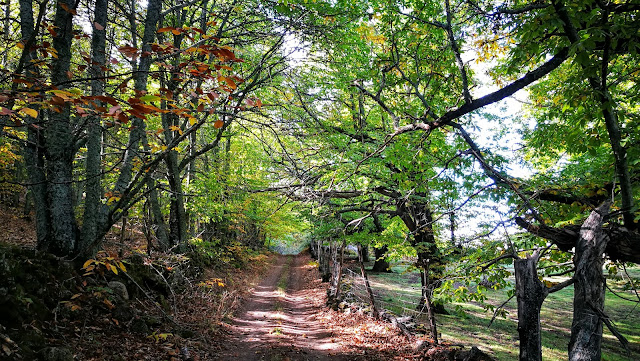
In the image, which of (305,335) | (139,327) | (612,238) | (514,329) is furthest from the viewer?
(514,329)

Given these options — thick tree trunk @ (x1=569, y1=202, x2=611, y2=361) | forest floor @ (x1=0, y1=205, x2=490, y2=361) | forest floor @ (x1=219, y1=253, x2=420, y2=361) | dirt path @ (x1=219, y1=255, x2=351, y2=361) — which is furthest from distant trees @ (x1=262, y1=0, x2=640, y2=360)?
dirt path @ (x1=219, y1=255, x2=351, y2=361)

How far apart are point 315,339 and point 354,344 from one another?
123 centimetres

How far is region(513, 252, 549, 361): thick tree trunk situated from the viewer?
420 cm

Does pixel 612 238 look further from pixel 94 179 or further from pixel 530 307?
pixel 94 179

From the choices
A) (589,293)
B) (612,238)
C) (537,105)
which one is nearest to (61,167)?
(589,293)

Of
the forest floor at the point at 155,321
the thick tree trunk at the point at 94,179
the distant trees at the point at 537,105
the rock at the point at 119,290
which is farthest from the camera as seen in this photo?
the rock at the point at 119,290

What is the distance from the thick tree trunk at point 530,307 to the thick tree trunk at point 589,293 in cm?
37

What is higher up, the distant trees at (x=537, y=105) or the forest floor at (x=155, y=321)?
the distant trees at (x=537, y=105)

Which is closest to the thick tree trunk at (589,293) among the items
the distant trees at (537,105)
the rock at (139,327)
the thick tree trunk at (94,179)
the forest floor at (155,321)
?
the distant trees at (537,105)

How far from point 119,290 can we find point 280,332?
4534 mm

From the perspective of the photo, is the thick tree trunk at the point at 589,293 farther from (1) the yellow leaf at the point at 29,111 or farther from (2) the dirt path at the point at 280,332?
(1) the yellow leaf at the point at 29,111

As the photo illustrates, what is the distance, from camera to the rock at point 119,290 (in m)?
6.18

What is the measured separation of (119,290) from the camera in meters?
6.35

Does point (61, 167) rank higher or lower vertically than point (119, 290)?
higher
